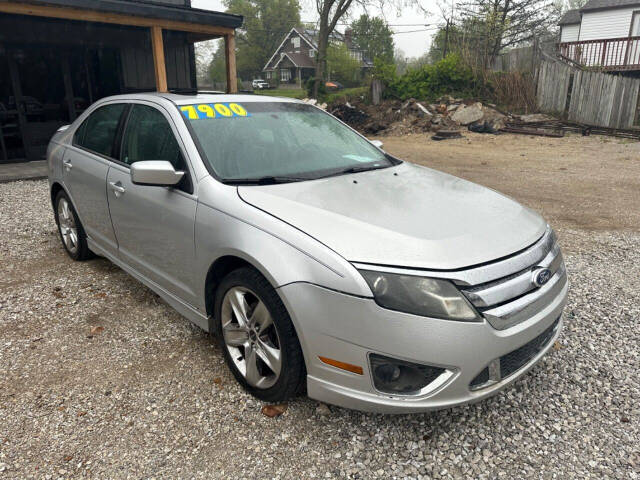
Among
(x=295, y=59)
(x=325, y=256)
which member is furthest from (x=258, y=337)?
(x=295, y=59)

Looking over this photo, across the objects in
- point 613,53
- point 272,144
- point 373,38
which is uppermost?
point 373,38

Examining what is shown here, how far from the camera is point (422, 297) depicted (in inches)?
78.1

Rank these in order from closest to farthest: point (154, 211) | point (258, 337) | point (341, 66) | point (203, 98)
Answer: point (258, 337), point (154, 211), point (203, 98), point (341, 66)

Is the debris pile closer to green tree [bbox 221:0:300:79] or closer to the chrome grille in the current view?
the chrome grille

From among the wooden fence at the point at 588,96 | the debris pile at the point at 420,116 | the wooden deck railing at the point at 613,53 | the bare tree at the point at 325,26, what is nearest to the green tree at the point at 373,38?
the bare tree at the point at 325,26

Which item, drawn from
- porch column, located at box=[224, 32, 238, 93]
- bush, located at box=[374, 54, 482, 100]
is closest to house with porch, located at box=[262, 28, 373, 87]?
bush, located at box=[374, 54, 482, 100]

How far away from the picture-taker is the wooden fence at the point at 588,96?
16.3 metres

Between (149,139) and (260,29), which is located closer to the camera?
(149,139)

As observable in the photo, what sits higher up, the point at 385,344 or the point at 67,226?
the point at 385,344

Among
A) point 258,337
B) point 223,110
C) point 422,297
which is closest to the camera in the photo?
point 422,297

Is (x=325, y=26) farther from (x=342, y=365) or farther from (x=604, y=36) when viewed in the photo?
(x=342, y=365)

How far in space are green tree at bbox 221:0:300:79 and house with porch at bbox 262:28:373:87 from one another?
185 cm

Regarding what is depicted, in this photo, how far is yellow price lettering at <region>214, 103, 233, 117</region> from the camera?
3.26m

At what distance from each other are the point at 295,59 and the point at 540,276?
208 ft
